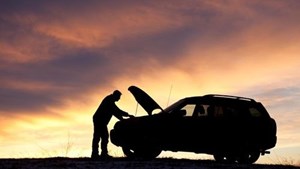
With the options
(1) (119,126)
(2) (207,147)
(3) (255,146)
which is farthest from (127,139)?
(3) (255,146)

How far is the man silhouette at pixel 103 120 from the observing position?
1861 cm

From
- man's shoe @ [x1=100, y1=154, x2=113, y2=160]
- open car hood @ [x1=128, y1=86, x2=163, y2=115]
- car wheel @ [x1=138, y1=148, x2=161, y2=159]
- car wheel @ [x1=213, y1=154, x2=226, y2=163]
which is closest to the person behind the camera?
man's shoe @ [x1=100, y1=154, x2=113, y2=160]

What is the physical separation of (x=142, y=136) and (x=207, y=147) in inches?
78.8

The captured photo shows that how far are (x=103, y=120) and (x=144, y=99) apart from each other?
5.29 feet

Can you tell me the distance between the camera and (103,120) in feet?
61.5

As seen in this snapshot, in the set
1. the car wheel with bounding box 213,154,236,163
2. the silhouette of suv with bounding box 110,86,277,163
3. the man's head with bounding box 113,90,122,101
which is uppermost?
the man's head with bounding box 113,90,122,101

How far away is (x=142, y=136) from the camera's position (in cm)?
1884

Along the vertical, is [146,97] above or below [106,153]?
above

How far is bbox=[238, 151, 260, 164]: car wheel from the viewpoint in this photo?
19.2m

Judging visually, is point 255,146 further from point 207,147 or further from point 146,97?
point 146,97

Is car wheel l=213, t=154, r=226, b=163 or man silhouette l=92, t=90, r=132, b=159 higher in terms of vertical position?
man silhouette l=92, t=90, r=132, b=159

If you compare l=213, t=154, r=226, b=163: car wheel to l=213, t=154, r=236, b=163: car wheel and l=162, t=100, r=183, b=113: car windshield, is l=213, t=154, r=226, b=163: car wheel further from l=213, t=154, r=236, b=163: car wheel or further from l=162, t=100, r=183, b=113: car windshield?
l=162, t=100, r=183, b=113: car windshield

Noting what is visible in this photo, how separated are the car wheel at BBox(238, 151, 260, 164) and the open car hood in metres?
2.96

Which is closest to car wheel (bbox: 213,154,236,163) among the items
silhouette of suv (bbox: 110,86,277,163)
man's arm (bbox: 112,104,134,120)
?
silhouette of suv (bbox: 110,86,277,163)
